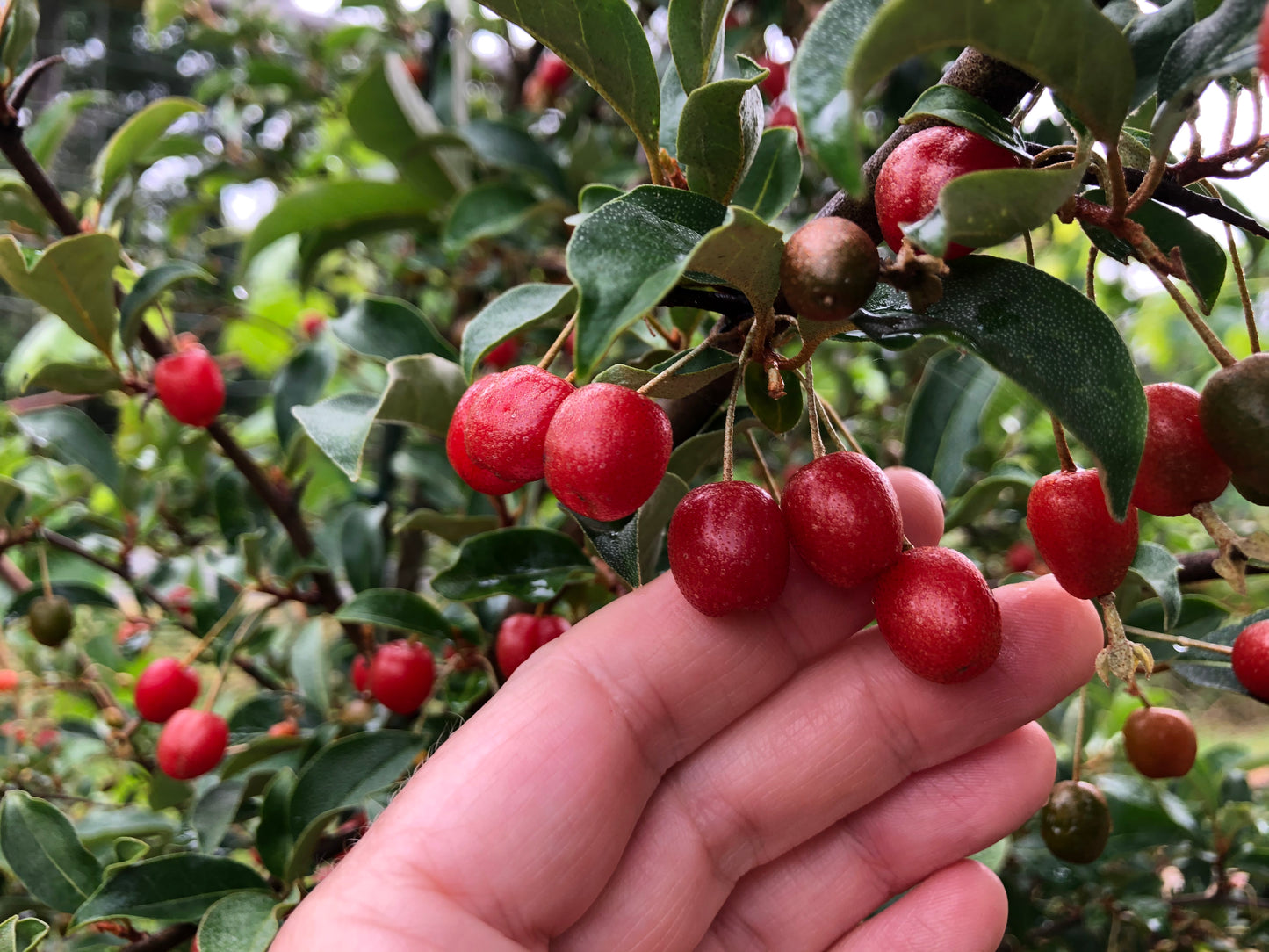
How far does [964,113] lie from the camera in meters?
0.59

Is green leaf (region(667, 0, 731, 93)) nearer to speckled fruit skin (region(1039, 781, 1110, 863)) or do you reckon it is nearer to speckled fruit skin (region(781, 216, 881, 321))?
speckled fruit skin (region(781, 216, 881, 321))

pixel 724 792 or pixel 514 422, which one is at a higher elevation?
pixel 514 422

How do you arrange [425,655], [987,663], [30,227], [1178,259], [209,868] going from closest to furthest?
1. [1178,259]
2. [987,663]
3. [209,868]
4. [425,655]
5. [30,227]

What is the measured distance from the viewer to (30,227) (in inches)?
58.5

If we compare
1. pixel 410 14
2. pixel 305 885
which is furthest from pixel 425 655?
pixel 410 14

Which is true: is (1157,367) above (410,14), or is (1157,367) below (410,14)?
below

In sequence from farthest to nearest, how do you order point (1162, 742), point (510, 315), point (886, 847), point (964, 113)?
1. point (886, 847)
2. point (1162, 742)
3. point (510, 315)
4. point (964, 113)

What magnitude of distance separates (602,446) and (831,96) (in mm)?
284

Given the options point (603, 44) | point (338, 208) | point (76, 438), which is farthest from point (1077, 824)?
point (76, 438)

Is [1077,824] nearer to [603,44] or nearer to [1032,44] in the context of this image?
[1032,44]

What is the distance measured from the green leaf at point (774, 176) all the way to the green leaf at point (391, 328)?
543 mm

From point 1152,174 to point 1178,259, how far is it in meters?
0.06

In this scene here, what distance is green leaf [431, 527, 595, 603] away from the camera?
3.33 feet

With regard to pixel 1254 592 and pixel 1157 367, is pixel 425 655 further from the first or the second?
pixel 1157 367
